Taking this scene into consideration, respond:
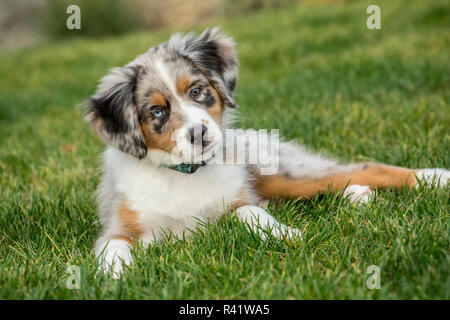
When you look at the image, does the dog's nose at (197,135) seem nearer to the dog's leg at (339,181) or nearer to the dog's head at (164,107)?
the dog's head at (164,107)

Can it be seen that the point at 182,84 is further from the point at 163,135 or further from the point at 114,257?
the point at 114,257

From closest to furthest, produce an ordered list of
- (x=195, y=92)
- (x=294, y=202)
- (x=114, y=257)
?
1. (x=114, y=257)
2. (x=195, y=92)
3. (x=294, y=202)

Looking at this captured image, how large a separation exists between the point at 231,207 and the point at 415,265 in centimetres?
131

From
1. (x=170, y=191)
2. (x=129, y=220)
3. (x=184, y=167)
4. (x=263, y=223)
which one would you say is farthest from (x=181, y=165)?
(x=263, y=223)

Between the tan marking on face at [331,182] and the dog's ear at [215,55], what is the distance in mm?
633

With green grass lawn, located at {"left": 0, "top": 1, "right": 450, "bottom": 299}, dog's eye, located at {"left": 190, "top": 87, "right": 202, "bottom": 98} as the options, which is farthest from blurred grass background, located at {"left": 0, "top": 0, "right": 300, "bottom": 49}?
dog's eye, located at {"left": 190, "top": 87, "right": 202, "bottom": 98}

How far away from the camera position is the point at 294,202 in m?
3.18

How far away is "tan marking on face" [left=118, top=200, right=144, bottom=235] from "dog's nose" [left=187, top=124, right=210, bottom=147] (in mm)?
658

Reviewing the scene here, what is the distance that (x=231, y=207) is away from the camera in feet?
10.4

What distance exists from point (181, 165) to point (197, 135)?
0.39 meters

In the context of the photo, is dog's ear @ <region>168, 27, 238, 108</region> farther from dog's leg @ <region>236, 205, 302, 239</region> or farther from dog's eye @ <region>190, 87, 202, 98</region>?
dog's leg @ <region>236, 205, 302, 239</region>

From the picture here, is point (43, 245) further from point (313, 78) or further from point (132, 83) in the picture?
Result: point (313, 78)

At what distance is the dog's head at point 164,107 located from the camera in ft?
9.29
